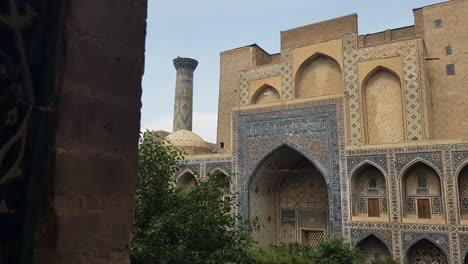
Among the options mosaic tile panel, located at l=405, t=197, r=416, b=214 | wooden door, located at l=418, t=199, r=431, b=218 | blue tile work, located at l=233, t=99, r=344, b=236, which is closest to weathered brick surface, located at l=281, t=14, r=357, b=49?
blue tile work, located at l=233, t=99, r=344, b=236

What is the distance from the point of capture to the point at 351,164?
12.3 m

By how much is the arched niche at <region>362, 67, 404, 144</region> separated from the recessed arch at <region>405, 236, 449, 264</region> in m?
4.10

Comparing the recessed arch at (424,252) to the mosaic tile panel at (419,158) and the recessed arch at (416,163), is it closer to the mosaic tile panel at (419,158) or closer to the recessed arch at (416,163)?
the recessed arch at (416,163)

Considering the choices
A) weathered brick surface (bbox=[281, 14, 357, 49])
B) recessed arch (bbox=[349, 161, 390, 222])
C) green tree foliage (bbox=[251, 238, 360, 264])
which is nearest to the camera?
green tree foliage (bbox=[251, 238, 360, 264])

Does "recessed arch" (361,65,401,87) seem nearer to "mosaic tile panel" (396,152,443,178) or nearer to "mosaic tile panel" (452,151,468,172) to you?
"mosaic tile panel" (396,152,443,178)

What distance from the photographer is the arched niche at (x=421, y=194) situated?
11352 mm

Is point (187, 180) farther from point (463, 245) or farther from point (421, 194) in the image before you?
point (463, 245)

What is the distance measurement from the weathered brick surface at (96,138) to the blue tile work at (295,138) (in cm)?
1171

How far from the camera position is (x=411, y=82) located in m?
14.2

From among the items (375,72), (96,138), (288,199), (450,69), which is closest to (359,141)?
(375,72)

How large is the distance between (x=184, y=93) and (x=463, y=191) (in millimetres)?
15189

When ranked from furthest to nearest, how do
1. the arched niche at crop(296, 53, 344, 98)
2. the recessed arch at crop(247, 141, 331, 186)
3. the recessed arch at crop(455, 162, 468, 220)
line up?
the arched niche at crop(296, 53, 344, 98) < the recessed arch at crop(247, 141, 331, 186) < the recessed arch at crop(455, 162, 468, 220)

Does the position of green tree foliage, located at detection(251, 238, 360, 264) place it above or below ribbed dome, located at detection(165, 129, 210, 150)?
below

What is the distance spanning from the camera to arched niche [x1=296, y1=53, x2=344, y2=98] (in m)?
16.5
